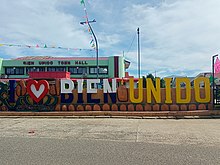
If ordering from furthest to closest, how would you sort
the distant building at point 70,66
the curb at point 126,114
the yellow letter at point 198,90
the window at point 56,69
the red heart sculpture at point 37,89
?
the window at point 56,69 < the distant building at point 70,66 < the red heart sculpture at point 37,89 < the yellow letter at point 198,90 < the curb at point 126,114

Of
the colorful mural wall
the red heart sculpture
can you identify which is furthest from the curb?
the red heart sculpture

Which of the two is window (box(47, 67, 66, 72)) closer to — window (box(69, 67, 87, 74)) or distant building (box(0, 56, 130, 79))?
distant building (box(0, 56, 130, 79))

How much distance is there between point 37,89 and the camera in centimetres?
A: 1473

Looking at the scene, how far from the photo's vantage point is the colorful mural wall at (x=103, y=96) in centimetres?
1406

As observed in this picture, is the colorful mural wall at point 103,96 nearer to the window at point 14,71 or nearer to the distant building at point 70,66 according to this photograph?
the distant building at point 70,66

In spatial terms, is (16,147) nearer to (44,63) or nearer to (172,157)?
(172,157)

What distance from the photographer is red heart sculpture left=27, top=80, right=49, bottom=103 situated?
14688mm

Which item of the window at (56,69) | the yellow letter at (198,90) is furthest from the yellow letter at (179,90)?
the window at (56,69)

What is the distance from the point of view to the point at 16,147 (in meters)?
6.52

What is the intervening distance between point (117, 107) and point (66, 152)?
853 centimetres

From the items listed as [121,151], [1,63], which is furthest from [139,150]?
[1,63]

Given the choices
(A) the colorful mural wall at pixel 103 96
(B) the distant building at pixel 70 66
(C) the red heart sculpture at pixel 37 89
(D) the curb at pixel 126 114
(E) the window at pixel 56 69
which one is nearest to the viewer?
(D) the curb at pixel 126 114

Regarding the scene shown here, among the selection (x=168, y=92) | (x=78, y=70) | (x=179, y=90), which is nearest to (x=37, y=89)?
(x=168, y=92)

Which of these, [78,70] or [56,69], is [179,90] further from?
[56,69]
